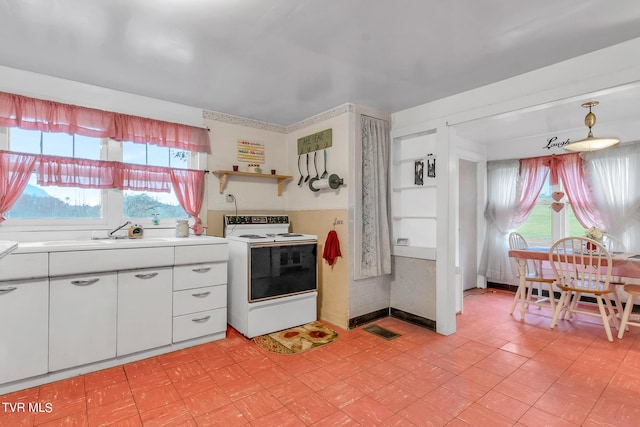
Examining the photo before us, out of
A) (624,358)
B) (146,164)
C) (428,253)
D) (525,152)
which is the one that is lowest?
(624,358)

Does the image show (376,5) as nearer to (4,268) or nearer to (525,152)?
(4,268)

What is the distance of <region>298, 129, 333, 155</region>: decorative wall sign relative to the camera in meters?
3.41

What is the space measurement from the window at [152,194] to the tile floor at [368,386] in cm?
137

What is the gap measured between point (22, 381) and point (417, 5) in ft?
11.0

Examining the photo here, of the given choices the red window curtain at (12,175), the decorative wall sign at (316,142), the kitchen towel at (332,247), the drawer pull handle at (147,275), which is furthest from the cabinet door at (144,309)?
the decorative wall sign at (316,142)

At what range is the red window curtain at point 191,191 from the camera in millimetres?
3207

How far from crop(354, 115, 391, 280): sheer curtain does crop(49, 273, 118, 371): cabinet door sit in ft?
7.05

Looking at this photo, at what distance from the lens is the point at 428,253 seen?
3223 millimetres

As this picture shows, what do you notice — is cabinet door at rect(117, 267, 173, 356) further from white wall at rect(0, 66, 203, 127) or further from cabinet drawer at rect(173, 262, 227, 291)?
white wall at rect(0, 66, 203, 127)

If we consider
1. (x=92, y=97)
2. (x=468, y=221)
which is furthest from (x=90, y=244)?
(x=468, y=221)

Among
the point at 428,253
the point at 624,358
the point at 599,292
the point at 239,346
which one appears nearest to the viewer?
the point at 624,358

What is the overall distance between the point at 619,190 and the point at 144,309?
5.32 meters

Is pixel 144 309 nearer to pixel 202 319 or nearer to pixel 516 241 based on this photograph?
pixel 202 319

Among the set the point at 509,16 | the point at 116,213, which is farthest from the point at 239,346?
the point at 509,16
